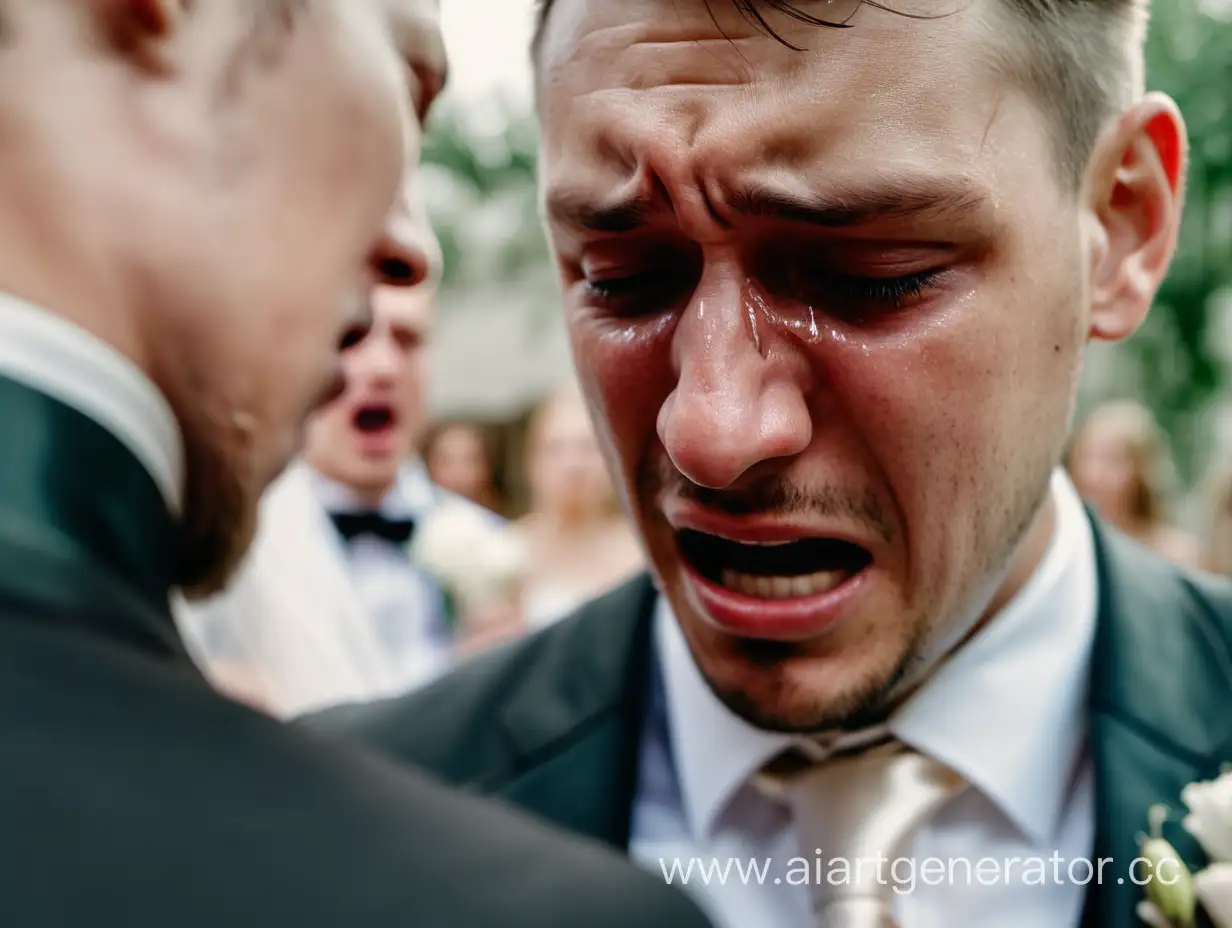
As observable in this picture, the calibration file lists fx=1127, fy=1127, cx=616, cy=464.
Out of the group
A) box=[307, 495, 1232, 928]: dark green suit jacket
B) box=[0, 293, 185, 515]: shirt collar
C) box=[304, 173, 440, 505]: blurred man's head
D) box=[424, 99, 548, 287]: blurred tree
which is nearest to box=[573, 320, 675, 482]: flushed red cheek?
box=[307, 495, 1232, 928]: dark green suit jacket

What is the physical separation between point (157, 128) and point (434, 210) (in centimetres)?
1198

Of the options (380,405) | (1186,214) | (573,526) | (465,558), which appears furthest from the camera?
(1186,214)

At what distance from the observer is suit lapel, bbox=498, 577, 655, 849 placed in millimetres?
1698

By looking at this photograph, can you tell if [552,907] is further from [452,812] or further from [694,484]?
[694,484]

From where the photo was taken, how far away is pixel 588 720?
1779mm

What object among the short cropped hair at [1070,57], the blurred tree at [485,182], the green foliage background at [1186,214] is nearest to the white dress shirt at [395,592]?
the green foliage background at [1186,214]

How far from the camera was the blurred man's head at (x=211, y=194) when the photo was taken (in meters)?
0.86

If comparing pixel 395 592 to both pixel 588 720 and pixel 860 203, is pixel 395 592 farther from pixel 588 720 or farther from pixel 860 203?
pixel 860 203

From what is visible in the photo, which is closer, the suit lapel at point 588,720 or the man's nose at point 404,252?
the man's nose at point 404,252

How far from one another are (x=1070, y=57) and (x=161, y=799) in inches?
53.5

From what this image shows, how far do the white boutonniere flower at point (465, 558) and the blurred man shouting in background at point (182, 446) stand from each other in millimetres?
3245

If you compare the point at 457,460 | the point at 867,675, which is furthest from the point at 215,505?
the point at 457,460

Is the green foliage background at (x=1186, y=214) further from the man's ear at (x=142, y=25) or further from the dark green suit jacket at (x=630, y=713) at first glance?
the man's ear at (x=142, y=25)

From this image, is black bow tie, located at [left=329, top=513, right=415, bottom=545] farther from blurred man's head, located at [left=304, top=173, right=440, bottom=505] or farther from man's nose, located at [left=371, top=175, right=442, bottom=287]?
man's nose, located at [left=371, top=175, right=442, bottom=287]
